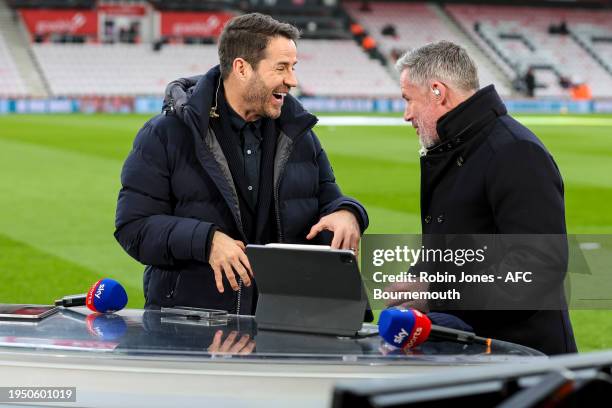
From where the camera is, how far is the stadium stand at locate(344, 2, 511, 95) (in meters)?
57.5

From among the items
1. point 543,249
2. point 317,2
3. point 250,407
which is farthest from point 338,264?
point 317,2

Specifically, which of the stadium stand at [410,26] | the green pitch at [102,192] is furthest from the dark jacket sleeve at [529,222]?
the stadium stand at [410,26]

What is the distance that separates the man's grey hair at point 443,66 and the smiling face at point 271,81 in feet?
2.23

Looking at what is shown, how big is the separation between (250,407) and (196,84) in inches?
73.4

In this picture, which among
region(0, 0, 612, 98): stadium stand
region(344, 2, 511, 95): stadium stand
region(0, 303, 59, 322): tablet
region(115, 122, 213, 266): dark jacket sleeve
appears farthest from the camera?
region(344, 2, 511, 95): stadium stand

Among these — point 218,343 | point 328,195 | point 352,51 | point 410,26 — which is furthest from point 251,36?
point 410,26

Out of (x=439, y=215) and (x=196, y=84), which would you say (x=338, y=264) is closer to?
(x=439, y=215)

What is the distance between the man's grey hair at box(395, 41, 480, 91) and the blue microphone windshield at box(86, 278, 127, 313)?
1.27 m

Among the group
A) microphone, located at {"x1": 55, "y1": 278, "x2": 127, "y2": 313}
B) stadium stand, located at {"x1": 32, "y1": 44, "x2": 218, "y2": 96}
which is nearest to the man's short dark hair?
microphone, located at {"x1": 55, "y1": 278, "x2": 127, "y2": 313}

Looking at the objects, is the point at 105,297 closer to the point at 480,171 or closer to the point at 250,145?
the point at 250,145

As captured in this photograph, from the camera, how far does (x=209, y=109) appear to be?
4.36 m

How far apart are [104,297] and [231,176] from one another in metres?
0.76

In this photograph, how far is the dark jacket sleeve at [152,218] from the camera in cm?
410

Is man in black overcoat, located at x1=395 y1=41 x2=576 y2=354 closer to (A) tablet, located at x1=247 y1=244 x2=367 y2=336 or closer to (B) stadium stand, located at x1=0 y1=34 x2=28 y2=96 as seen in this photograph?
(A) tablet, located at x1=247 y1=244 x2=367 y2=336
